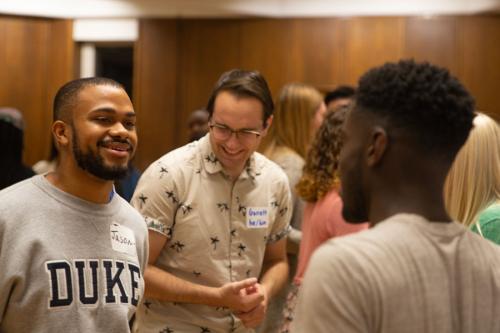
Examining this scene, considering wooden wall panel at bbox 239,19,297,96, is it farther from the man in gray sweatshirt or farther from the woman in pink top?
the man in gray sweatshirt

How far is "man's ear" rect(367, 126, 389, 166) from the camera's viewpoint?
117 centimetres

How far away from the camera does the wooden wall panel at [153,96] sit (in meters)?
6.48

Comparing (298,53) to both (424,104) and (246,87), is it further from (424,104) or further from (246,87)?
(424,104)

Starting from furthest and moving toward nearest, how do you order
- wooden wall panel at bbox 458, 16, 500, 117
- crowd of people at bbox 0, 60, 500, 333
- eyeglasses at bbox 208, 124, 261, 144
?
wooden wall panel at bbox 458, 16, 500, 117 → eyeglasses at bbox 208, 124, 261, 144 → crowd of people at bbox 0, 60, 500, 333

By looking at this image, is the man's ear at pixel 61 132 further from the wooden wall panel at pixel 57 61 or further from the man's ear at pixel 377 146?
the wooden wall panel at pixel 57 61

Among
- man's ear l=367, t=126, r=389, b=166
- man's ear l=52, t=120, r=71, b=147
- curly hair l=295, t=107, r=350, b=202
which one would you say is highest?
man's ear l=367, t=126, r=389, b=166

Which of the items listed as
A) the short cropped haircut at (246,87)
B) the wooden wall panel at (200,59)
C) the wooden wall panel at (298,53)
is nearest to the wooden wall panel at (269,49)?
the wooden wall panel at (298,53)

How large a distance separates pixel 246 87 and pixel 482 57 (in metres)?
4.37

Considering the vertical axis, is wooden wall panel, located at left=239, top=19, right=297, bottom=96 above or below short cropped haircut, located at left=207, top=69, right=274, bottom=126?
above

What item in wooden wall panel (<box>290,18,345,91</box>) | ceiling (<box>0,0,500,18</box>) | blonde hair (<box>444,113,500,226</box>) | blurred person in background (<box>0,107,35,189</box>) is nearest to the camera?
blonde hair (<box>444,113,500,226</box>)

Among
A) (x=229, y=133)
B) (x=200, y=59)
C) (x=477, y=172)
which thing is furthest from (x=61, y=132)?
(x=200, y=59)

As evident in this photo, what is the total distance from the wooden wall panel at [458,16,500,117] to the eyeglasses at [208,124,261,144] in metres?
4.27

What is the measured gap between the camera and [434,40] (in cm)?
619

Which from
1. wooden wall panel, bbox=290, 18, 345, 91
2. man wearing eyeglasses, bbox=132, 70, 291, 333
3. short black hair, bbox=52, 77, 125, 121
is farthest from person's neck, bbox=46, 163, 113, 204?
wooden wall panel, bbox=290, 18, 345, 91
